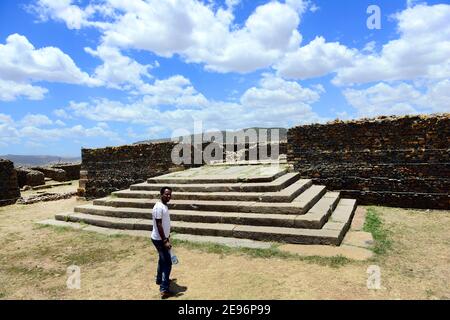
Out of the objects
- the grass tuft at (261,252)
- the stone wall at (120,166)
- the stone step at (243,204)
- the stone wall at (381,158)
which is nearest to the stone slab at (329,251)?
the grass tuft at (261,252)

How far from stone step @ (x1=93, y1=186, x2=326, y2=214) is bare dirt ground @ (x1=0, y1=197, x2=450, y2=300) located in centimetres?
161

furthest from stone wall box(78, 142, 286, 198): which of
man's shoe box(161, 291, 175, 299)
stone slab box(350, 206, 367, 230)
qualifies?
man's shoe box(161, 291, 175, 299)

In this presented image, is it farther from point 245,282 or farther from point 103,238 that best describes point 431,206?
point 103,238

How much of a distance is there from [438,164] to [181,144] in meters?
8.53

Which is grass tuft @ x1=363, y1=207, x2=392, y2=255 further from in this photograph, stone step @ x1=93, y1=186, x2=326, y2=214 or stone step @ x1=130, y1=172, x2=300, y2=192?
stone step @ x1=130, y1=172, x2=300, y2=192

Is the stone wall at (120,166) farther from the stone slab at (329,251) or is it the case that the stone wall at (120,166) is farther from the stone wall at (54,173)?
the stone wall at (54,173)

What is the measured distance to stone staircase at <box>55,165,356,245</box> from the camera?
733 cm

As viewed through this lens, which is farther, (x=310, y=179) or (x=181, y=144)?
(x=181, y=144)

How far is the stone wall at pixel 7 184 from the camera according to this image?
1477 cm

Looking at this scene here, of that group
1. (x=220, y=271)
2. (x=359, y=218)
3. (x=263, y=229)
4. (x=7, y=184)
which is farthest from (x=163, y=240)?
(x=7, y=184)

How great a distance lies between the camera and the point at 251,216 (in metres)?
7.90

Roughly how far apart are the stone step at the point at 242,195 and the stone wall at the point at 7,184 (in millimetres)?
7557
